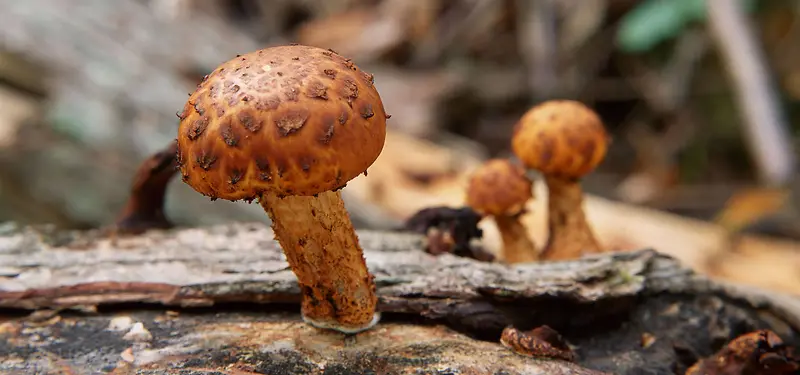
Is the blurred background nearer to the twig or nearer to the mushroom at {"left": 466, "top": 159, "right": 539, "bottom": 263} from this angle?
the twig

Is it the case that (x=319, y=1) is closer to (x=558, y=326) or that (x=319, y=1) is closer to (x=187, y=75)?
(x=187, y=75)

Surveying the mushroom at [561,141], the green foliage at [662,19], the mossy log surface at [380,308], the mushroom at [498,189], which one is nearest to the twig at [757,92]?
the green foliage at [662,19]

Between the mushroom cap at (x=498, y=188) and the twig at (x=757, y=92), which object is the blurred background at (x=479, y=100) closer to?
the twig at (x=757, y=92)

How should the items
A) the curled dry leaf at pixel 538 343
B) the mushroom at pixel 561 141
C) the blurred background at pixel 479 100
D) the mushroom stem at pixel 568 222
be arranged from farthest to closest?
1. the blurred background at pixel 479 100
2. the mushroom stem at pixel 568 222
3. the mushroom at pixel 561 141
4. the curled dry leaf at pixel 538 343

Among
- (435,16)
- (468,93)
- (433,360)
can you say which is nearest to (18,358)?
(433,360)

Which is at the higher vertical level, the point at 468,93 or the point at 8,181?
the point at 468,93

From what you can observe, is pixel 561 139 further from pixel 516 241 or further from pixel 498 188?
pixel 516 241

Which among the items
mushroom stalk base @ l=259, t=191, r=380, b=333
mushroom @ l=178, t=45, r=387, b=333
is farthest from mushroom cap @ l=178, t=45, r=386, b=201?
mushroom stalk base @ l=259, t=191, r=380, b=333
